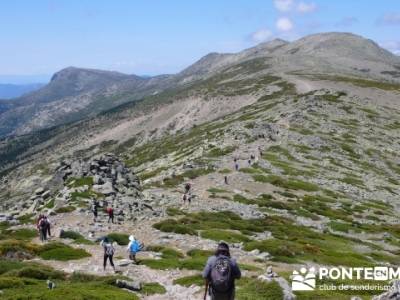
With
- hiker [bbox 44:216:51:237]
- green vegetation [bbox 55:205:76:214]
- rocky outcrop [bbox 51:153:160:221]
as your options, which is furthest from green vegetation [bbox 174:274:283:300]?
green vegetation [bbox 55:205:76:214]

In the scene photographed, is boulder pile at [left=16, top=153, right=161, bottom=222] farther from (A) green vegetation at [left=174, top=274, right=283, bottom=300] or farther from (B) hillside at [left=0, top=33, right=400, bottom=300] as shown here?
(A) green vegetation at [left=174, top=274, right=283, bottom=300]

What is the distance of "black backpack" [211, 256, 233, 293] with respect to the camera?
14.5 metres

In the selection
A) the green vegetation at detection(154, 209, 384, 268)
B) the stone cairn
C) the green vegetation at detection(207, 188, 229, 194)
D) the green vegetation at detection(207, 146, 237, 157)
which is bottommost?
the green vegetation at detection(154, 209, 384, 268)

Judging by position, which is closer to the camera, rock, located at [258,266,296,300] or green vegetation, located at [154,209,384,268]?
rock, located at [258,266,296,300]

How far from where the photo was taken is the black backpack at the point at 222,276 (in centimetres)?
1455

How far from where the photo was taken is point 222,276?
14.6m

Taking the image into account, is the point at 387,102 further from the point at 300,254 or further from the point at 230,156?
the point at 300,254

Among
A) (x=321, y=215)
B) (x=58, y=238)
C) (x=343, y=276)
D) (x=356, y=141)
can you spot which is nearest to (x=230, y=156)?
(x=321, y=215)

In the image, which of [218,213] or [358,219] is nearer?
[218,213]

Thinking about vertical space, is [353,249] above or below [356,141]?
below

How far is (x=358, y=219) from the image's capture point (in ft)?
196

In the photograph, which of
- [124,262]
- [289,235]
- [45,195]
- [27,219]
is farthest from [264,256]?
[45,195]

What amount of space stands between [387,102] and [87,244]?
15805cm

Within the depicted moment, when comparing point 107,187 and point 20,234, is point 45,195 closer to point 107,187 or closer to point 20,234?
point 107,187
